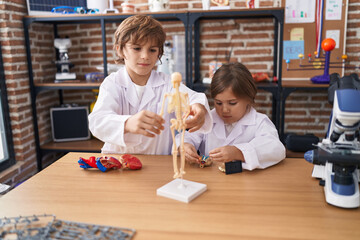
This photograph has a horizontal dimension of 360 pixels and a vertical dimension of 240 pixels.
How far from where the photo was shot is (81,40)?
10.1 feet

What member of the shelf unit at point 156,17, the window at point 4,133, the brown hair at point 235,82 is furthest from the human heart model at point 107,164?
the window at point 4,133

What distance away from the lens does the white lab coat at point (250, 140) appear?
1.19 metres

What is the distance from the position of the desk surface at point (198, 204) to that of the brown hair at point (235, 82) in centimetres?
44

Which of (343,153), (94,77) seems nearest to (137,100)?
(343,153)

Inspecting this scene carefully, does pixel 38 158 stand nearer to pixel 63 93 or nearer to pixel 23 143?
pixel 23 143

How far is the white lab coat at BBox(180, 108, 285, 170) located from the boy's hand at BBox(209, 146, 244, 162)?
22mm

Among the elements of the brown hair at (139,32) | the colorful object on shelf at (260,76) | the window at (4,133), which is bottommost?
the window at (4,133)

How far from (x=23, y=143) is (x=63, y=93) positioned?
73 cm

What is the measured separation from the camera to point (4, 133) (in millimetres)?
2547

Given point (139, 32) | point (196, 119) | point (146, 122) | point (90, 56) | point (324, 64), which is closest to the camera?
point (146, 122)

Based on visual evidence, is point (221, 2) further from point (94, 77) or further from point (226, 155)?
point (226, 155)

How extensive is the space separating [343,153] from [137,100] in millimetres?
876

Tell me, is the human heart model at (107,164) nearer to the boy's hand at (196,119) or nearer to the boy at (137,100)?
the boy at (137,100)

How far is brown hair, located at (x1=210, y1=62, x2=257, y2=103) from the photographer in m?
1.52
